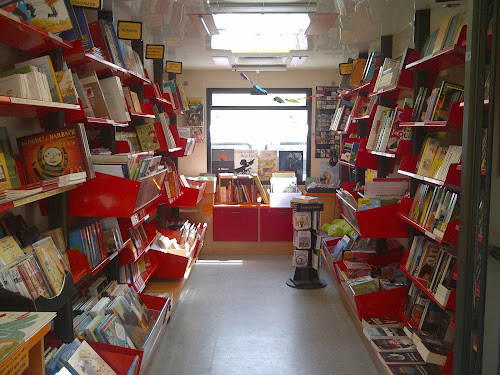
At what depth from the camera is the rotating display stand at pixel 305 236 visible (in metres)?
5.22

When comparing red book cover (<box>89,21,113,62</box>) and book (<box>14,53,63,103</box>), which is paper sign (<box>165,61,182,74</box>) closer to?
red book cover (<box>89,21,113,62</box>)

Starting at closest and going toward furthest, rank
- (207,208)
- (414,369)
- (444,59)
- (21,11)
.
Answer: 1. (21,11)
2. (414,369)
3. (444,59)
4. (207,208)

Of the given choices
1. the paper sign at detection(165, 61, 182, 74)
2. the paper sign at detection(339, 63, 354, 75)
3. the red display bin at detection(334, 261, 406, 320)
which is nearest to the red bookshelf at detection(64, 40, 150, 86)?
the paper sign at detection(165, 61, 182, 74)

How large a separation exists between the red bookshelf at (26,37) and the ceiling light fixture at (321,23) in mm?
2192

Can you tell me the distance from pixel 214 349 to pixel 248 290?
1503 millimetres

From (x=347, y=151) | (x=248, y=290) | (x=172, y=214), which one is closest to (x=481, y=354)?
(x=248, y=290)

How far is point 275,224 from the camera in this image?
670 cm

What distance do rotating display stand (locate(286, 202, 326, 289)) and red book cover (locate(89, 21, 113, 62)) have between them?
276 centimetres

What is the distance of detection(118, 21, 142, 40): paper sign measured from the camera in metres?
3.70

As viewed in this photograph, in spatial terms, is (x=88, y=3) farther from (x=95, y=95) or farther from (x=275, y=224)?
(x=275, y=224)

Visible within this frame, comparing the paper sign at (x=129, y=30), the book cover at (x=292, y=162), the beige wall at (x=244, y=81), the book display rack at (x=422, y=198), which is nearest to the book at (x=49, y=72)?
the paper sign at (x=129, y=30)

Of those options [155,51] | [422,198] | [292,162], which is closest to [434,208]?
[422,198]

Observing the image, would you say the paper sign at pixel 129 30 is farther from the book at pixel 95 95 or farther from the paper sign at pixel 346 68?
the paper sign at pixel 346 68

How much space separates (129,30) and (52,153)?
1.74 meters
